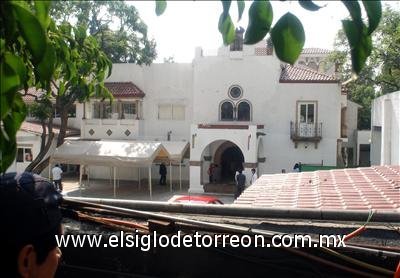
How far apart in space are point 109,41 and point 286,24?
23.9 m

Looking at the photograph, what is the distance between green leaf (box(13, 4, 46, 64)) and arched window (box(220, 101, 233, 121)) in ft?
71.1

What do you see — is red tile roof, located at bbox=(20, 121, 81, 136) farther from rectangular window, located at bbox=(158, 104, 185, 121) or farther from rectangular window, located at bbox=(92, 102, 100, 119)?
rectangular window, located at bbox=(158, 104, 185, 121)

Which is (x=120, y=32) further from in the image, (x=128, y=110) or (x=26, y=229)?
(x=26, y=229)

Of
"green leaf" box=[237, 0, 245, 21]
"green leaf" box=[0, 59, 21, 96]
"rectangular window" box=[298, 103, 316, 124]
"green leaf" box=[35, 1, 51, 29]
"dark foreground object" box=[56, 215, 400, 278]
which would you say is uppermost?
"rectangular window" box=[298, 103, 316, 124]

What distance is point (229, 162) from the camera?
23297 millimetres

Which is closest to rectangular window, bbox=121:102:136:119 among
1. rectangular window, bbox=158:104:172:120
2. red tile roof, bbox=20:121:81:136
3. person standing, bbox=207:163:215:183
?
rectangular window, bbox=158:104:172:120

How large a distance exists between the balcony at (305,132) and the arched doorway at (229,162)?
288 centimetres

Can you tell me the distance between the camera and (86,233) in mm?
2285

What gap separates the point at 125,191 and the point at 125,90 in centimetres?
521

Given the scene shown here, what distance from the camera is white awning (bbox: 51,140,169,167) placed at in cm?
2023

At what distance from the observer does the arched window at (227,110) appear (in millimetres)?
22500

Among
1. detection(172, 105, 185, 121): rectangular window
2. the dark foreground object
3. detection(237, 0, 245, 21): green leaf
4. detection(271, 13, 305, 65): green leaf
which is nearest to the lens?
detection(271, 13, 305, 65): green leaf

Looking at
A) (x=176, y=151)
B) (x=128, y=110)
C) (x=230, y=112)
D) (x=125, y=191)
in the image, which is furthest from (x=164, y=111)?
(x=125, y=191)

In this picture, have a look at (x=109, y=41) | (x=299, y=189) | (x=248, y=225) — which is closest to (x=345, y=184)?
(x=299, y=189)
